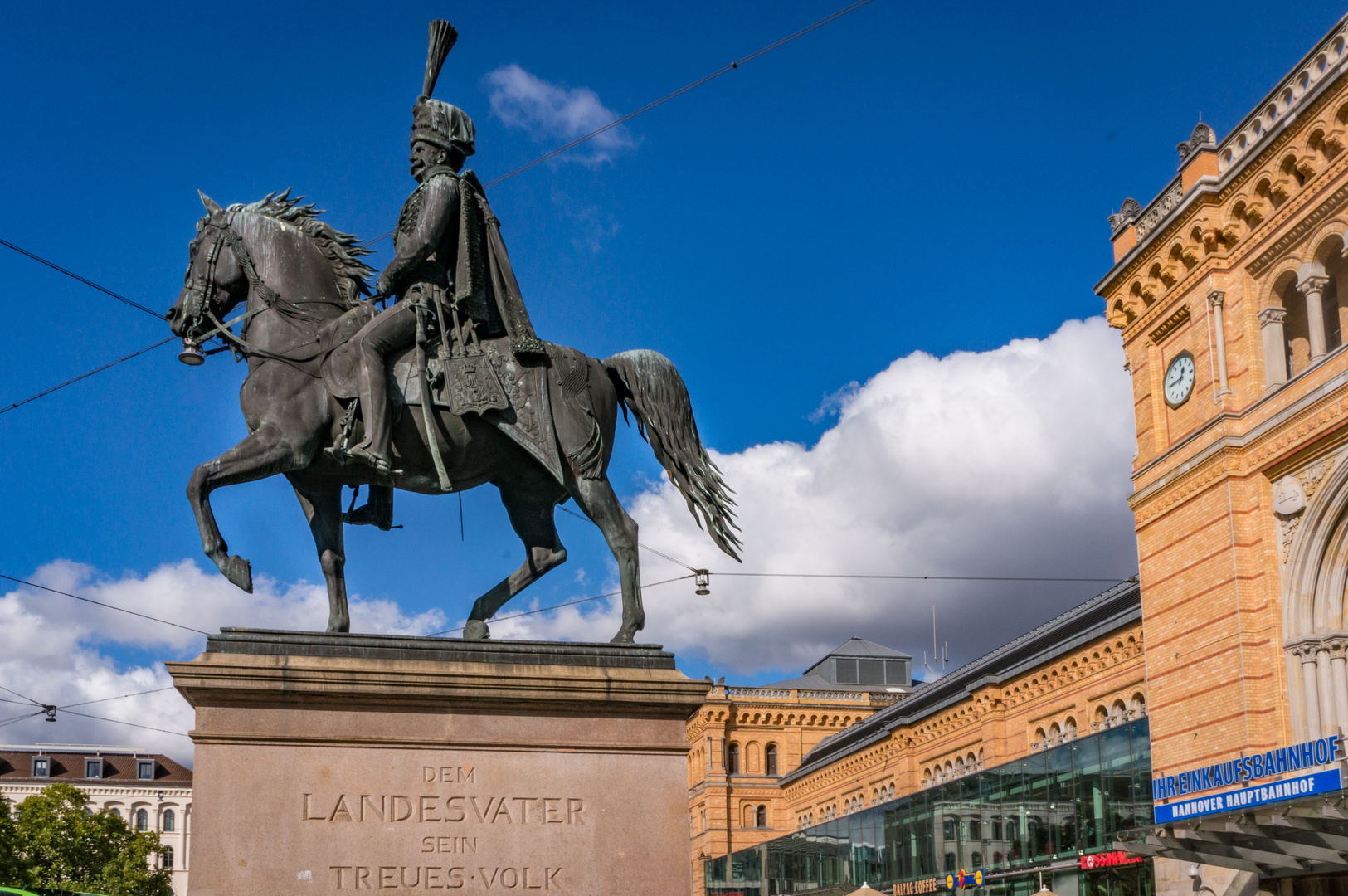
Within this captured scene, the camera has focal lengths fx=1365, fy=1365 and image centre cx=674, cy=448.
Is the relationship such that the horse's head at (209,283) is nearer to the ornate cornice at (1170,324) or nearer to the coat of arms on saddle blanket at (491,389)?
the coat of arms on saddle blanket at (491,389)

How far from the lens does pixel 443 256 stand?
10031 mm

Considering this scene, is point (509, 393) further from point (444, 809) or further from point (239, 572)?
point (444, 809)

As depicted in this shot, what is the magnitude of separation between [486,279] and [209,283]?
79.8 inches

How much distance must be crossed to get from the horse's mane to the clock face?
26.6 meters

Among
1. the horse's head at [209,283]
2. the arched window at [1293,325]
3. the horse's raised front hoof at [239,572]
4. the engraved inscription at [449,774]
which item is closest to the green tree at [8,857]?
the arched window at [1293,325]

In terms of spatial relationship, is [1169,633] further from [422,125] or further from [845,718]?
[845,718]

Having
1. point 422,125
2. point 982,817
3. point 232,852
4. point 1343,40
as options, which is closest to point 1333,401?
point 1343,40

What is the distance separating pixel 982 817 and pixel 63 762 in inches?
4012

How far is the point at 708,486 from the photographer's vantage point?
1030 cm

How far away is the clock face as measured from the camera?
32.6 meters

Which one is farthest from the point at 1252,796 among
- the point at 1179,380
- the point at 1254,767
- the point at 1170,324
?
the point at 1170,324

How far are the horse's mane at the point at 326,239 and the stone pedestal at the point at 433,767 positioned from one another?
2.84 m

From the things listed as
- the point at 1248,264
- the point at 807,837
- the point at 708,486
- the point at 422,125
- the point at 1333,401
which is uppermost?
the point at 1248,264

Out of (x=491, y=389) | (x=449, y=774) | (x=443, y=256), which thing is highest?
(x=443, y=256)
